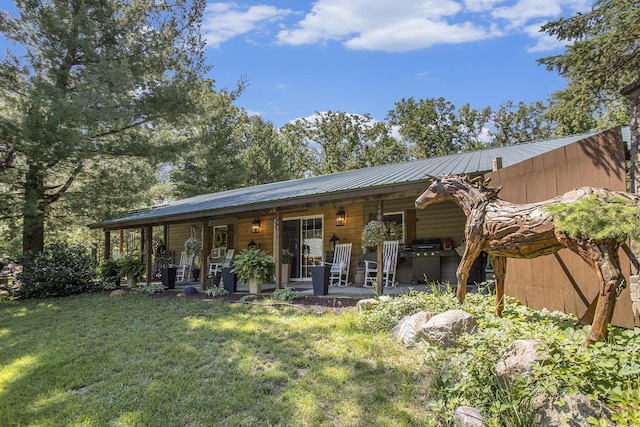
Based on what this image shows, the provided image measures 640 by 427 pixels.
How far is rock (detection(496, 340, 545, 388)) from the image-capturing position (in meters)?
2.30

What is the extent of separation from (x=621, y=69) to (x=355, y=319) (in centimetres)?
409

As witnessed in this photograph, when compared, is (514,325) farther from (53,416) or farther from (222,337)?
(53,416)

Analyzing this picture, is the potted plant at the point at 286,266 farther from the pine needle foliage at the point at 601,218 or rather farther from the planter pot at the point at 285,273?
the pine needle foliage at the point at 601,218

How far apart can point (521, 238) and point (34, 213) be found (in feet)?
32.5

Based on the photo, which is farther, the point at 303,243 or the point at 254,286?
the point at 303,243

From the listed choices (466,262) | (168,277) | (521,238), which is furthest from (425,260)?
(168,277)

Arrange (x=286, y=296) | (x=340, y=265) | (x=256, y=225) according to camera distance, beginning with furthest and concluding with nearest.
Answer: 1. (x=256, y=225)
2. (x=340, y=265)
3. (x=286, y=296)

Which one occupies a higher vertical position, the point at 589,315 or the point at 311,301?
the point at 589,315

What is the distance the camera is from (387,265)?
759cm

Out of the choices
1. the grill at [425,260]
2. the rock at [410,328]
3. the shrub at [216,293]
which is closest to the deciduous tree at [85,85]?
the shrub at [216,293]

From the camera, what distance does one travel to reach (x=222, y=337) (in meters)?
4.43

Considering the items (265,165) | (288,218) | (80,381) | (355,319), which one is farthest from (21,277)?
(265,165)

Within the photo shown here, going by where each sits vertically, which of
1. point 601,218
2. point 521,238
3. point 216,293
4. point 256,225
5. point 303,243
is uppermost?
point 256,225

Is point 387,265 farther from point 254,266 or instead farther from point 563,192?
point 563,192
